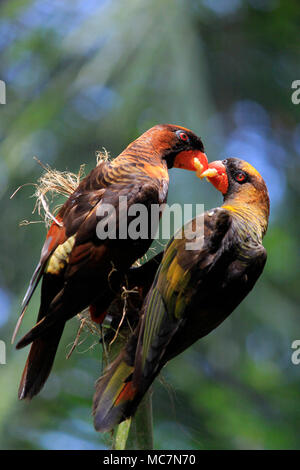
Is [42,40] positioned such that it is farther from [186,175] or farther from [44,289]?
[44,289]

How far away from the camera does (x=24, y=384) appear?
1.86 metres

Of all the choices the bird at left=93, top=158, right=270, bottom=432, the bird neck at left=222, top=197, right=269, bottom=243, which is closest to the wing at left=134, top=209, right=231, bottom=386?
the bird at left=93, top=158, right=270, bottom=432

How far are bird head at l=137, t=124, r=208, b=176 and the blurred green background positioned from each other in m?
1.44

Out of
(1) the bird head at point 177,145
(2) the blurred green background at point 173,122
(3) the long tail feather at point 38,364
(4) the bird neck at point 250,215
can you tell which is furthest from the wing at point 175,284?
(2) the blurred green background at point 173,122

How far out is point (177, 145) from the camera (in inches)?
92.8

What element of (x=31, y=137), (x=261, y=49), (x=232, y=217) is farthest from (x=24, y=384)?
(x=261, y=49)

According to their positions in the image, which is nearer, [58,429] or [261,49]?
[58,429]

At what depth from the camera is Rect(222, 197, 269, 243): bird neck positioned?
2047 millimetres

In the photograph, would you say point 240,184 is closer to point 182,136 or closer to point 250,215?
point 250,215

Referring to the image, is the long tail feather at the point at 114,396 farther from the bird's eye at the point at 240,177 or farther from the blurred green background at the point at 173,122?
the blurred green background at the point at 173,122

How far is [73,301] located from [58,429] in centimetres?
283

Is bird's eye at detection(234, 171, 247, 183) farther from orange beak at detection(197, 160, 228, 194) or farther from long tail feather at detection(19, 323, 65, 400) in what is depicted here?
long tail feather at detection(19, 323, 65, 400)

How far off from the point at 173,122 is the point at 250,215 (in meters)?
2.17

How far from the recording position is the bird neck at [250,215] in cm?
205
